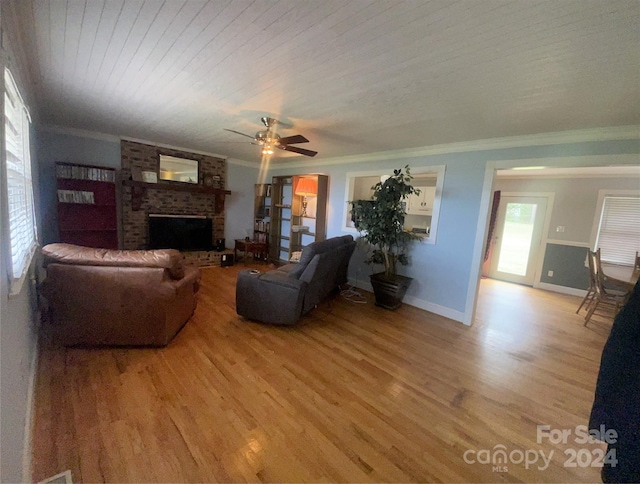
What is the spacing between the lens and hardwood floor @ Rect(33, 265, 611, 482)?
4.60ft

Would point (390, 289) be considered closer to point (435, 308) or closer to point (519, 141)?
point (435, 308)

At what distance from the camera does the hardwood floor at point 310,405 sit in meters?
1.40

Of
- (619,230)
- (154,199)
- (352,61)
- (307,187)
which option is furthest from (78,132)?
(619,230)

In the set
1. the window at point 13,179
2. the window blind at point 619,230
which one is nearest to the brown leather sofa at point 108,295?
the window at point 13,179

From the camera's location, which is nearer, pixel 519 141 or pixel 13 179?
pixel 13 179

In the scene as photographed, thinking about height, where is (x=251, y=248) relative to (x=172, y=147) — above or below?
below

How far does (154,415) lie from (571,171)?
22.6ft

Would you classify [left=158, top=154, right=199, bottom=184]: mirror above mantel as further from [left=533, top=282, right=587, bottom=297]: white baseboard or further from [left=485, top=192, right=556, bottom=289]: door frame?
[left=533, top=282, right=587, bottom=297]: white baseboard

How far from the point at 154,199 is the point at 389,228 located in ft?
14.2

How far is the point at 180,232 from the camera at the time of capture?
16.6 feet

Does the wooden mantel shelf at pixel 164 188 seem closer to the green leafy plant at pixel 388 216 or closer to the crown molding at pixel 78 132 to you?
the crown molding at pixel 78 132

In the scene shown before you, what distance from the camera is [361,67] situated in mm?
1689

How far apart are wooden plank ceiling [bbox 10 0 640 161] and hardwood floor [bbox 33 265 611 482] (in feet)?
7.60

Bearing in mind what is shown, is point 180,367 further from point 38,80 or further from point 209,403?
point 38,80
